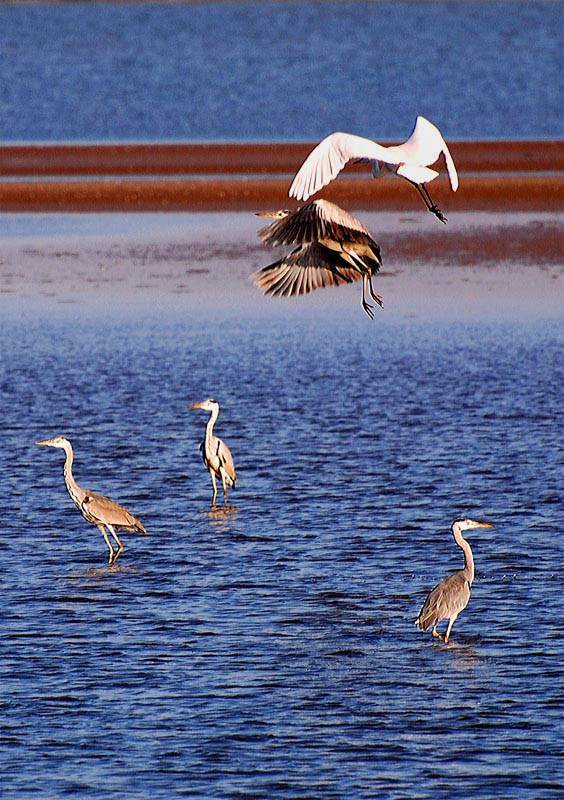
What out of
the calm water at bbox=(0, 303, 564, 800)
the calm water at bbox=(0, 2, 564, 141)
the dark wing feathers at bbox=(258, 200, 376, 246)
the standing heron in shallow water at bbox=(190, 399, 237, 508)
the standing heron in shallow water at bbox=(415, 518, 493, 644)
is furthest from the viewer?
the calm water at bbox=(0, 2, 564, 141)

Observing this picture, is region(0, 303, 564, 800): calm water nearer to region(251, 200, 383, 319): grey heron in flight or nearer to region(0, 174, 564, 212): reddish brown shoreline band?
region(251, 200, 383, 319): grey heron in flight

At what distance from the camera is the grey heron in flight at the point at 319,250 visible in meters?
13.4

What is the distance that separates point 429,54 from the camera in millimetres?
103812

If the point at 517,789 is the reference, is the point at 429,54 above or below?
above

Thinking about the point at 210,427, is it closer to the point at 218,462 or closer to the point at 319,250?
the point at 218,462

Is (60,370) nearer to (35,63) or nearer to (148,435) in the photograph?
(148,435)

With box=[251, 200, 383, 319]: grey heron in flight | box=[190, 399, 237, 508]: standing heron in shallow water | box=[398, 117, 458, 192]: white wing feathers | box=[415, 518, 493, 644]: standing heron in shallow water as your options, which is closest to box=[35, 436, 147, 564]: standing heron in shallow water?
box=[190, 399, 237, 508]: standing heron in shallow water

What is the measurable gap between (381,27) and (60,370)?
372 feet

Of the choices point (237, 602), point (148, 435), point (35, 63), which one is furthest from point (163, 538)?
point (35, 63)

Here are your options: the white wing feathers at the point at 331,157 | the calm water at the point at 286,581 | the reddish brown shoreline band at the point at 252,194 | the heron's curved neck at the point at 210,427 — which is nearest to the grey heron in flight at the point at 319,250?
the white wing feathers at the point at 331,157

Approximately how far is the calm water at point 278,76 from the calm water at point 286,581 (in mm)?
34364

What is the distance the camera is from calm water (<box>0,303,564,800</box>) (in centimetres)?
1180

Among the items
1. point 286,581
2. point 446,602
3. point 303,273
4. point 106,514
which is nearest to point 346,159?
point 303,273

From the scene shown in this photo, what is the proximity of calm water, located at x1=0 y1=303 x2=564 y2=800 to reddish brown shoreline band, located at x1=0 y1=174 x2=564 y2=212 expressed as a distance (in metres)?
16.4
